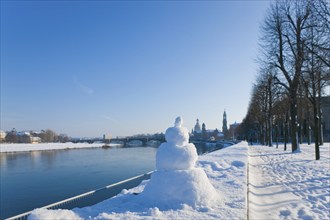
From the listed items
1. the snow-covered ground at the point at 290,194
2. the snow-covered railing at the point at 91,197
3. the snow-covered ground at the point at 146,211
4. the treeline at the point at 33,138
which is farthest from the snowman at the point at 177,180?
the treeline at the point at 33,138

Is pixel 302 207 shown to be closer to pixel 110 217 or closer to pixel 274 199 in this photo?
pixel 274 199

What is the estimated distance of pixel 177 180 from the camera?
6.99 metres

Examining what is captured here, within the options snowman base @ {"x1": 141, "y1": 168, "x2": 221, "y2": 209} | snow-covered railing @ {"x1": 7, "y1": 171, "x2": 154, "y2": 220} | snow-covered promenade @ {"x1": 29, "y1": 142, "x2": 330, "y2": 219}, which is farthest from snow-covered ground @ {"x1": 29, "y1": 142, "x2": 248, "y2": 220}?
snow-covered railing @ {"x1": 7, "y1": 171, "x2": 154, "y2": 220}

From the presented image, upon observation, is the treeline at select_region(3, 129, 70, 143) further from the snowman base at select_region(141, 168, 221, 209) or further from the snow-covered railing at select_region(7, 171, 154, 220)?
the snowman base at select_region(141, 168, 221, 209)

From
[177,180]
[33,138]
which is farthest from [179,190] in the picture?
[33,138]

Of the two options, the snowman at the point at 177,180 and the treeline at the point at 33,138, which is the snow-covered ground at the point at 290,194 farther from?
the treeline at the point at 33,138

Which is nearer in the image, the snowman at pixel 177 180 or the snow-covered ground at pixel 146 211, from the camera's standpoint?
the snow-covered ground at pixel 146 211

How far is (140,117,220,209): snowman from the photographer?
6816 millimetres

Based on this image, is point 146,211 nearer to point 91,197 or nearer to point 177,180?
point 177,180

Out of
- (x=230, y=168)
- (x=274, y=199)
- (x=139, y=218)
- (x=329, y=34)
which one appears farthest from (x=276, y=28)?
(x=139, y=218)

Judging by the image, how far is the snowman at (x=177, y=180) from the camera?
268 inches

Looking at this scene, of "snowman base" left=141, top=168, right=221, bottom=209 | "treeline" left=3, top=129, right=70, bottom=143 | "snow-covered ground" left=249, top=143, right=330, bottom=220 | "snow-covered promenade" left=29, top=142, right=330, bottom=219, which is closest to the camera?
"snow-covered promenade" left=29, top=142, right=330, bottom=219

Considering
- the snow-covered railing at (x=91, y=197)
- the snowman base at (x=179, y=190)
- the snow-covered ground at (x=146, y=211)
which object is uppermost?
the snowman base at (x=179, y=190)

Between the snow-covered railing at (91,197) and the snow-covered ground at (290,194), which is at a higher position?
the snow-covered ground at (290,194)
